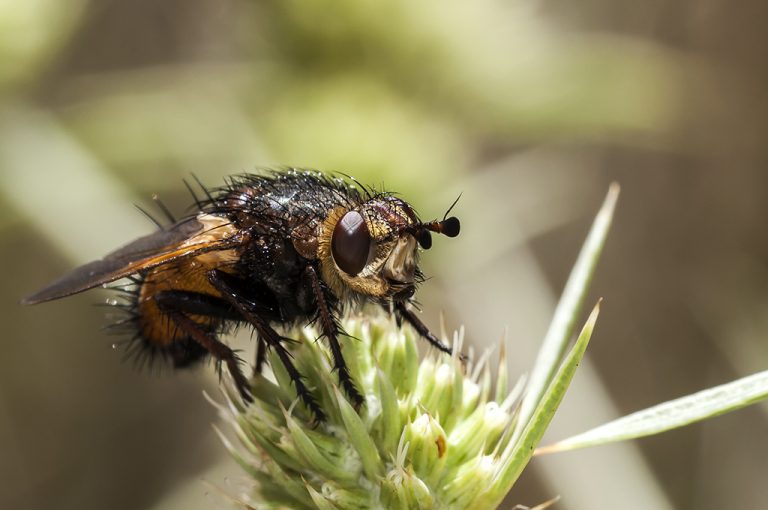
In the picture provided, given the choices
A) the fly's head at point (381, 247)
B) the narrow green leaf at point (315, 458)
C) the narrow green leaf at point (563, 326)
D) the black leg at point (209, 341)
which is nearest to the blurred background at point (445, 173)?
the black leg at point (209, 341)

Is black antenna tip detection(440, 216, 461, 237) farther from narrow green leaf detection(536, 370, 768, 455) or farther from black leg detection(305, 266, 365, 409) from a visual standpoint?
narrow green leaf detection(536, 370, 768, 455)

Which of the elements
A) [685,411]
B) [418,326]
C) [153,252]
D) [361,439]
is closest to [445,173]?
[418,326]

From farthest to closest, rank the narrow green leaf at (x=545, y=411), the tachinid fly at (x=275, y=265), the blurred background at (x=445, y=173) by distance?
the blurred background at (x=445, y=173), the tachinid fly at (x=275, y=265), the narrow green leaf at (x=545, y=411)

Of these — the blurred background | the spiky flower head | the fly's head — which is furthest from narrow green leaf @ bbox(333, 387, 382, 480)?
the blurred background

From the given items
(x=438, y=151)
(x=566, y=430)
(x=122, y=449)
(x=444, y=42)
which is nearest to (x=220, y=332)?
(x=566, y=430)

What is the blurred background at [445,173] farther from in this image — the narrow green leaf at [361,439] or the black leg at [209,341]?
the narrow green leaf at [361,439]

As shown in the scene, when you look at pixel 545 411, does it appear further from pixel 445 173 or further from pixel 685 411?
pixel 445 173
